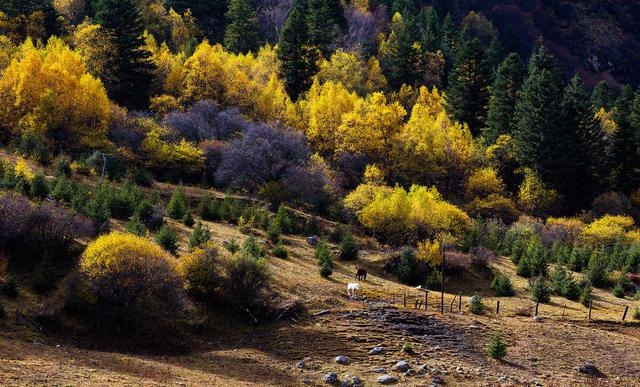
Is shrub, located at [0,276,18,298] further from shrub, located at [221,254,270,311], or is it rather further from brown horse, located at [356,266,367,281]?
brown horse, located at [356,266,367,281]

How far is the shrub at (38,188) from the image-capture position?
36906 millimetres

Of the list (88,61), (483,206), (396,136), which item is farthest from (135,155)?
(483,206)

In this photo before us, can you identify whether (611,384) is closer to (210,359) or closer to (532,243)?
(210,359)

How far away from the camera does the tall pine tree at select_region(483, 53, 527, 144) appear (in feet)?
228

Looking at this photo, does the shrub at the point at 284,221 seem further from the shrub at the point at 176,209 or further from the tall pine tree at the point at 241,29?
the tall pine tree at the point at 241,29

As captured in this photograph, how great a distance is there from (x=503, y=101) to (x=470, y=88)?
533 cm

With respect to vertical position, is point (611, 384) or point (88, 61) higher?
point (88, 61)

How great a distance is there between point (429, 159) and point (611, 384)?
120ft

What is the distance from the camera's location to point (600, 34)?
14062 centimetres

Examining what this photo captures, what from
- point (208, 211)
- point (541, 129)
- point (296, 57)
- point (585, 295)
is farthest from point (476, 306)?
point (296, 57)

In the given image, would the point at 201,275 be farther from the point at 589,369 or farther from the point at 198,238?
the point at 589,369

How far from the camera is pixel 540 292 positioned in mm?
36062

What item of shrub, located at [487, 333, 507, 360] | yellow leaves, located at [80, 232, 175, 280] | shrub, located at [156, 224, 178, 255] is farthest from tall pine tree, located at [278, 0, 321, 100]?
shrub, located at [487, 333, 507, 360]

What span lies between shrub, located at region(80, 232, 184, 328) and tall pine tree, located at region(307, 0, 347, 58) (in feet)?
177
